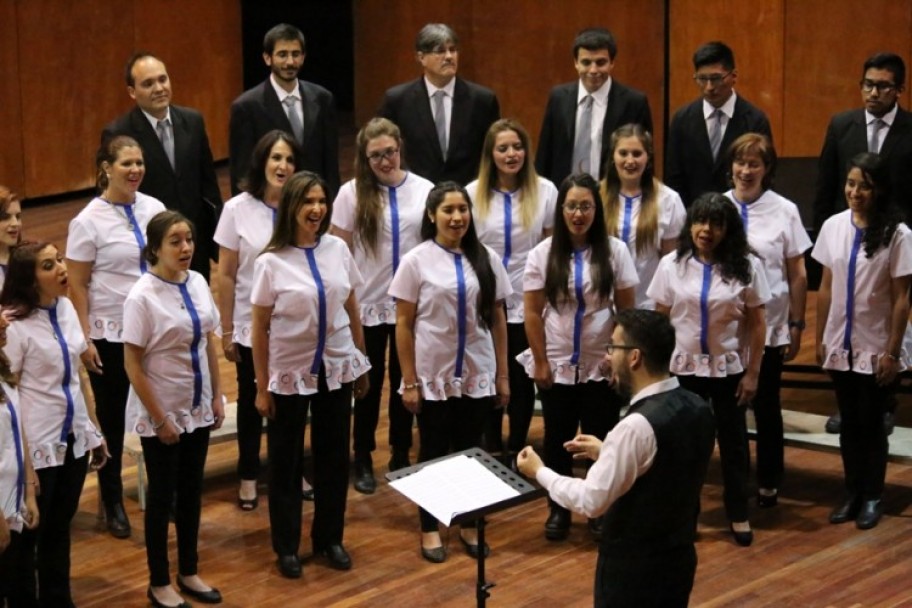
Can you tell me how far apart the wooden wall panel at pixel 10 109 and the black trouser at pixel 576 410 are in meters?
5.84

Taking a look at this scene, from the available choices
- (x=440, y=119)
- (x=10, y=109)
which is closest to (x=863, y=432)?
(x=440, y=119)

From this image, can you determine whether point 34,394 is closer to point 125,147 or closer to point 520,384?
point 125,147

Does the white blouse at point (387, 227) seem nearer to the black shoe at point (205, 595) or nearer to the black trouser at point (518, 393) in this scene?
the black trouser at point (518, 393)

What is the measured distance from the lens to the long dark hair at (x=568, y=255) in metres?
5.30

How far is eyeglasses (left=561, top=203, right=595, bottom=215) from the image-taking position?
17.2 feet

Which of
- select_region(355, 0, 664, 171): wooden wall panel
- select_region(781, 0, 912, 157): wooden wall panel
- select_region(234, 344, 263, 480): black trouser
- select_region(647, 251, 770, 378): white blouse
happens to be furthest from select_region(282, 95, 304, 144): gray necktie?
select_region(355, 0, 664, 171): wooden wall panel

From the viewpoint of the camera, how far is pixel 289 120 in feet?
20.5

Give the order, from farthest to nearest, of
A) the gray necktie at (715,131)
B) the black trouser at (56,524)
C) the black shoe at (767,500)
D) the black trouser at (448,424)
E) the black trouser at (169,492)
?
the gray necktie at (715,131) → the black shoe at (767,500) → the black trouser at (448,424) → the black trouser at (169,492) → the black trouser at (56,524)

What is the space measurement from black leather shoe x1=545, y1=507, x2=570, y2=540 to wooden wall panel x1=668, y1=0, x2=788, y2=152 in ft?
14.3

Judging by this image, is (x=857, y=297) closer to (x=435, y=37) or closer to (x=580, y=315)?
(x=580, y=315)

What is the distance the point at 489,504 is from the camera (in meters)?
3.86

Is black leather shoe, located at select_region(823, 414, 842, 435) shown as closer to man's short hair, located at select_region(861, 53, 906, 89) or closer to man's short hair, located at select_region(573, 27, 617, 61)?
man's short hair, located at select_region(861, 53, 906, 89)

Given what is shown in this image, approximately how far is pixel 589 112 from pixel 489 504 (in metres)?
2.79

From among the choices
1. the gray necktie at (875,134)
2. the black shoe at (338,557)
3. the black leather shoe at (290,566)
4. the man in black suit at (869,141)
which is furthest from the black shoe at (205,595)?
the gray necktie at (875,134)
